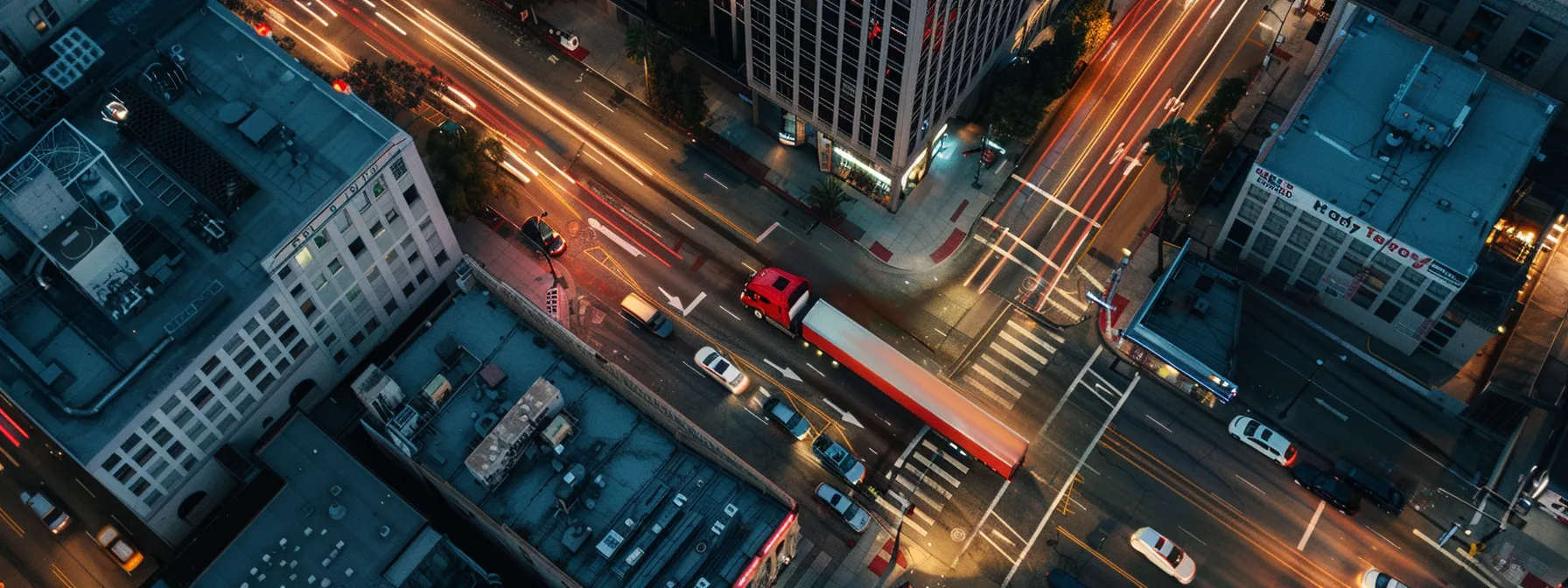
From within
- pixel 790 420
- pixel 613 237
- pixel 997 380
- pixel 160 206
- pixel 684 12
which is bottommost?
pixel 160 206

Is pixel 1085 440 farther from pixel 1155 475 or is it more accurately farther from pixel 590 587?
pixel 590 587

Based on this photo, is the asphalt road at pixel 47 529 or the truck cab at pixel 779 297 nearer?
the asphalt road at pixel 47 529

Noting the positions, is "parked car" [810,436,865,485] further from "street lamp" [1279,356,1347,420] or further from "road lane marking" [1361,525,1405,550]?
"road lane marking" [1361,525,1405,550]

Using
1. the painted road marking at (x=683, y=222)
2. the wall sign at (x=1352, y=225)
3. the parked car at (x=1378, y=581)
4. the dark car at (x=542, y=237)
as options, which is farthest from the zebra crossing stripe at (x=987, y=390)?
the dark car at (x=542, y=237)

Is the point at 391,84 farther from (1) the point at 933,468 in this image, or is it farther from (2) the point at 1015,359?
(2) the point at 1015,359

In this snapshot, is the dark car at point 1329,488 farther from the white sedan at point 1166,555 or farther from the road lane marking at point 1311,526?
the white sedan at point 1166,555

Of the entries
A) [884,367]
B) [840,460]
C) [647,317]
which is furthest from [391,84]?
[840,460]

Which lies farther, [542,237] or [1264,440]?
[542,237]
